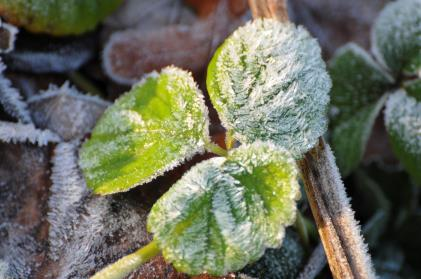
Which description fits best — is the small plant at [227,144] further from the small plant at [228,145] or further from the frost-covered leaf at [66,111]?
the frost-covered leaf at [66,111]

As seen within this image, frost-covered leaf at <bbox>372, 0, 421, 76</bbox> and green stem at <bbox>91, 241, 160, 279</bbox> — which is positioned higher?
frost-covered leaf at <bbox>372, 0, 421, 76</bbox>

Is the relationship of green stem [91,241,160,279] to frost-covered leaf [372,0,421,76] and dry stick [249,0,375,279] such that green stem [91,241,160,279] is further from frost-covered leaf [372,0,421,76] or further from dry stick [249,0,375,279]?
frost-covered leaf [372,0,421,76]

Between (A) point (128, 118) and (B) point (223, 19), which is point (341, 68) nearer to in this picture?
(B) point (223, 19)

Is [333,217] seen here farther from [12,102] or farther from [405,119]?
[12,102]

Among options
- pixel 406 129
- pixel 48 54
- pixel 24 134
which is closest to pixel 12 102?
pixel 24 134

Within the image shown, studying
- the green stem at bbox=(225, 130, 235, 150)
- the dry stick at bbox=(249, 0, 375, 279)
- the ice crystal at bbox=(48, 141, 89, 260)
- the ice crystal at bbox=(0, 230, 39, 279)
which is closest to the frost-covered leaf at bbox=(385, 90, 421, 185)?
the dry stick at bbox=(249, 0, 375, 279)

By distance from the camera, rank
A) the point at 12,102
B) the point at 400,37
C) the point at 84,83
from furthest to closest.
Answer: the point at 84,83 → the point at 400,37 → the point at 12,102

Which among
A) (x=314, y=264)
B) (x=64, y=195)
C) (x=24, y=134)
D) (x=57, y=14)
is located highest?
(x=57, y=14)
